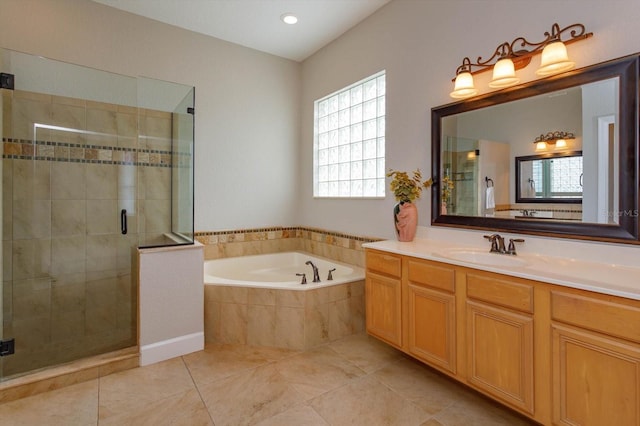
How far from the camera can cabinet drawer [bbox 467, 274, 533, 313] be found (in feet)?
5.12

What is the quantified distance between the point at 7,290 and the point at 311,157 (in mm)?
3039

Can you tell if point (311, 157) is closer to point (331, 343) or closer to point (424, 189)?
point (424, 189)

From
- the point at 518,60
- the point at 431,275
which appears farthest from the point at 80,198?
the point at 518,60

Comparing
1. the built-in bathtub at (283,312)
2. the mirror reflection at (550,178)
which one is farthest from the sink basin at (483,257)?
the built-in bathtub at (283,312)

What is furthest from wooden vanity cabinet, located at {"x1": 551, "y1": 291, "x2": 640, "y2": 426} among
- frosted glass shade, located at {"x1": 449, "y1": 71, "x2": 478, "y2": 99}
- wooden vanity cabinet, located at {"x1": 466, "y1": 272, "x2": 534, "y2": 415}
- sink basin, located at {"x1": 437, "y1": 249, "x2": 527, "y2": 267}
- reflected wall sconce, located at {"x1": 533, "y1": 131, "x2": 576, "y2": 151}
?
frosted glass shade, located at {"x1": 449, "y1": 71, "x2": 478, "y2": 99}

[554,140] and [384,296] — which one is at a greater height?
[554,140]

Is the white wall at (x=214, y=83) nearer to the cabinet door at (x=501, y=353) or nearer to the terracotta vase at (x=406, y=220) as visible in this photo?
the terracotta vase at (x=406, y=220)

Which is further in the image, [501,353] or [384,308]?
[384,308]

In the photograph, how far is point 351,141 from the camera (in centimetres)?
356

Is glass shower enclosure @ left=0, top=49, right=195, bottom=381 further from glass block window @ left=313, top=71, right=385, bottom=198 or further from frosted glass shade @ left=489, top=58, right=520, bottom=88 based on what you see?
frosted glass shade @ left=489, top=58, right=520, bottom=88

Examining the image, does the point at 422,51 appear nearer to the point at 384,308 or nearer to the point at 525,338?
the point at 384,308

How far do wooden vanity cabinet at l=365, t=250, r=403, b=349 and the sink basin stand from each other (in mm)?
360

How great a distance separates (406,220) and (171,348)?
2.10m

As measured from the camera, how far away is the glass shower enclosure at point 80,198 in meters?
2.44
